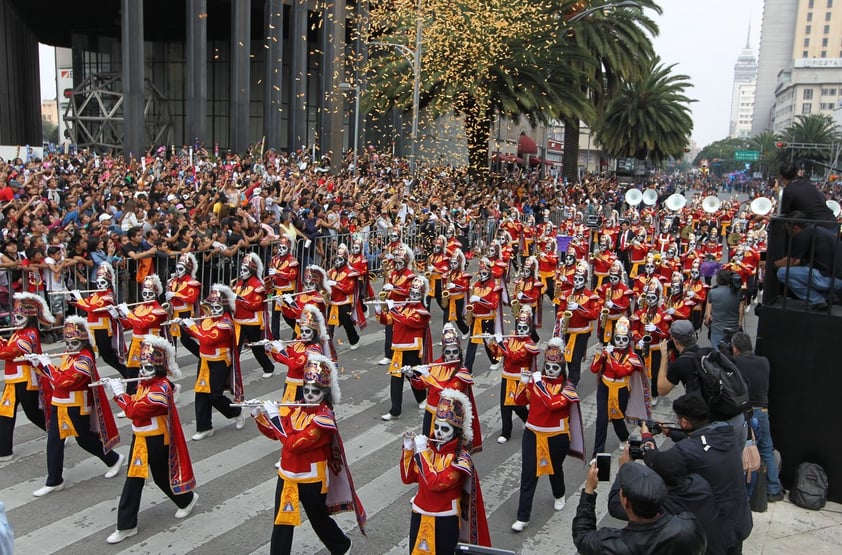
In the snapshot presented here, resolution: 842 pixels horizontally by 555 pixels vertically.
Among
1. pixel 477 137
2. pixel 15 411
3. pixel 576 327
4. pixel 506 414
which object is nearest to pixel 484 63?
pixel 477 137

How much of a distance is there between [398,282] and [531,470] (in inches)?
229

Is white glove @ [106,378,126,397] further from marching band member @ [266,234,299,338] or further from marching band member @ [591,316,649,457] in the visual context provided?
marching band member @ [266,234,299,338]

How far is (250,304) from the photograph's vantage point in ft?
38.2

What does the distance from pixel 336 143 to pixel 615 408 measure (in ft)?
92.4

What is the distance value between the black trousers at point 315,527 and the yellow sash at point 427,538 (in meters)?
0.91

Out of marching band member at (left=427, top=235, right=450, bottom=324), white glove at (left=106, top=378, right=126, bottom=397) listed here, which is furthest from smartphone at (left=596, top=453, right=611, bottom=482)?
marching band member at (left=427, top=235, right=450, bottom=324)

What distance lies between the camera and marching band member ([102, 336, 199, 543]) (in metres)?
7.06

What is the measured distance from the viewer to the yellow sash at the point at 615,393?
365 inches

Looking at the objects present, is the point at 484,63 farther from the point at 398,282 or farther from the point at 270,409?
the point at 270,409

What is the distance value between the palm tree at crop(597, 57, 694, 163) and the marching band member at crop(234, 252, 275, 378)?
41.0m

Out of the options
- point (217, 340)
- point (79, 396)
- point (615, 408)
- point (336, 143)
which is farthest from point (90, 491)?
point (336, 143)

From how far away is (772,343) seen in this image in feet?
27.5

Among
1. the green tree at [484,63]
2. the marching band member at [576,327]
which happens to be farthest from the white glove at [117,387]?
the green tree at [484,63]

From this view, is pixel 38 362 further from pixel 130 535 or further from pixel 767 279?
pixel 767 279
